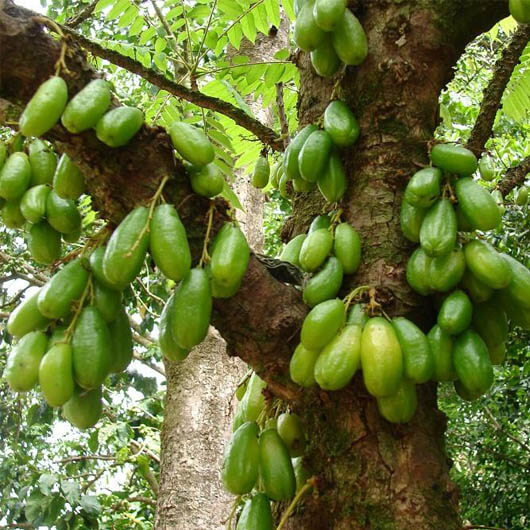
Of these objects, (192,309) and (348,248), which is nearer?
(192,309)

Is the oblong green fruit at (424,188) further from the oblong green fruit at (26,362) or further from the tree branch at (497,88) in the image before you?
the oblong green fruit at (26,362)

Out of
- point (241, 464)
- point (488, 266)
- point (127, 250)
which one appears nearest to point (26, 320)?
point (127, 250)

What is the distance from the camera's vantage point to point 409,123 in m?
1.69

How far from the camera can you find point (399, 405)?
1368mm

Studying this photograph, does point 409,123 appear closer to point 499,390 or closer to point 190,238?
point 190,238

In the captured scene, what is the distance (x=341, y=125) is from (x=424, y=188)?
11.1 inches

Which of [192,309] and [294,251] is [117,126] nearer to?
[192,309]

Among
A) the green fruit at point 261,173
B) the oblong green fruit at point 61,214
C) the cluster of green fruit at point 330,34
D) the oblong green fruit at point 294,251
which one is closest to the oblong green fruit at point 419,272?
the oblong green fruit at point 294,251

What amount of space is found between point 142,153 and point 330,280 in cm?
51

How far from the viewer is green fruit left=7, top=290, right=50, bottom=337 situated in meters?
1.46

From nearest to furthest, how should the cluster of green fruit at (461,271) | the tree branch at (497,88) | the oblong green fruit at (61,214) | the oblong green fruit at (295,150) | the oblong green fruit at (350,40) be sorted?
the cluster of green fruit at (461,271) < the oblong green fruit at (61,214) < the oblong green fruit at (350,40) < the oblong green fruit at (295,150) < the tree branch at (497,88)

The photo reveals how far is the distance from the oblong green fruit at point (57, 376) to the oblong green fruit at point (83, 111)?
1.53 ft

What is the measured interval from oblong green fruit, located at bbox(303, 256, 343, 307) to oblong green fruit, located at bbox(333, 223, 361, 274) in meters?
0.02

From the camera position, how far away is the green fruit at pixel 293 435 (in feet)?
5.06
